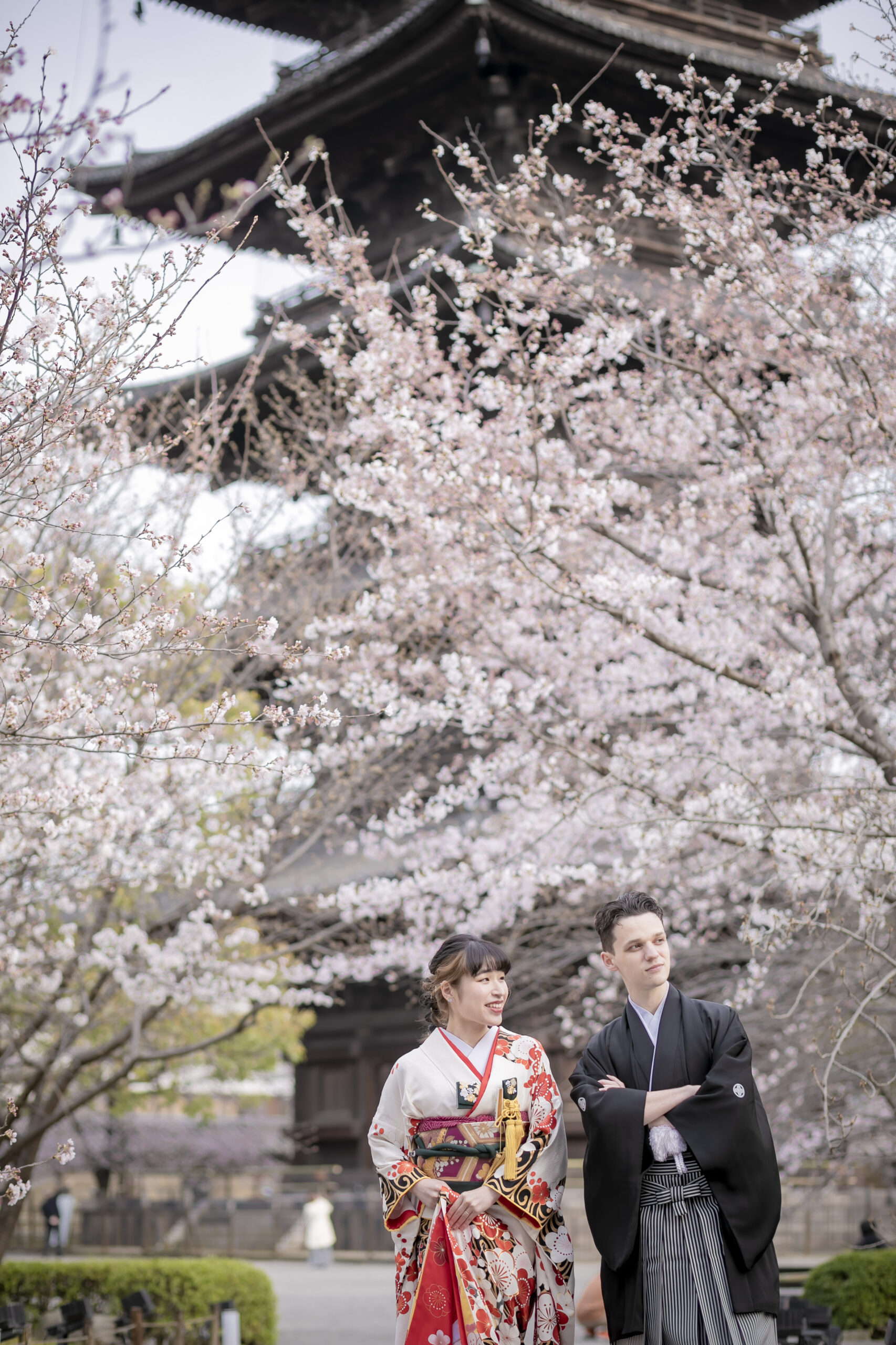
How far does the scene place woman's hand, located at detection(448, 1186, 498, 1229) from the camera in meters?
3.78

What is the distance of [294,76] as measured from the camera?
16844 mm

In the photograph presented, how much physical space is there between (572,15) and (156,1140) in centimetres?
2451

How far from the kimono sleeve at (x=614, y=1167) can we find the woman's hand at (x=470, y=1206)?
1.12 feet

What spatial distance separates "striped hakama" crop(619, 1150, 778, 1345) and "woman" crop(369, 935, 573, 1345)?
0.40m

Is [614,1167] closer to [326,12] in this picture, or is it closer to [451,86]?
[451,86]

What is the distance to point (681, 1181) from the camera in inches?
139

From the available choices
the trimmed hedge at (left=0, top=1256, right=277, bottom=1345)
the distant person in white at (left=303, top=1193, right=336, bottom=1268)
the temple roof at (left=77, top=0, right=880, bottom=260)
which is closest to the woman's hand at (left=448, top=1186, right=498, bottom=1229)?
the trimmed hedge at (left=0, top=1256, right=277, bottom=1345)

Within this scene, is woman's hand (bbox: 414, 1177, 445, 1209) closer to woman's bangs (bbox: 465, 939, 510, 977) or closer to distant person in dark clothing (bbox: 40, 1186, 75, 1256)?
woman's bangs (bbox: 465, 939, 510, 977)

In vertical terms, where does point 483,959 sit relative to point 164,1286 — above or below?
above

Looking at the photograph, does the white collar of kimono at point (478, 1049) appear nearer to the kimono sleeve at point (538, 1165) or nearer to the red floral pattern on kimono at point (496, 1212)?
the red floral pattern on kimono at point (496, 1212)

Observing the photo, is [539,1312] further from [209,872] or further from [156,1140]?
[156,1140]

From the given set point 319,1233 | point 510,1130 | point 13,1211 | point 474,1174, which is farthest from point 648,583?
point 319,1233

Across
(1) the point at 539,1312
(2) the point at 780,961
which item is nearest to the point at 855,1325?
(2) the point at 780,961

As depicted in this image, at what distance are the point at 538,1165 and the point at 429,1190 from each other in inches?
12.9
